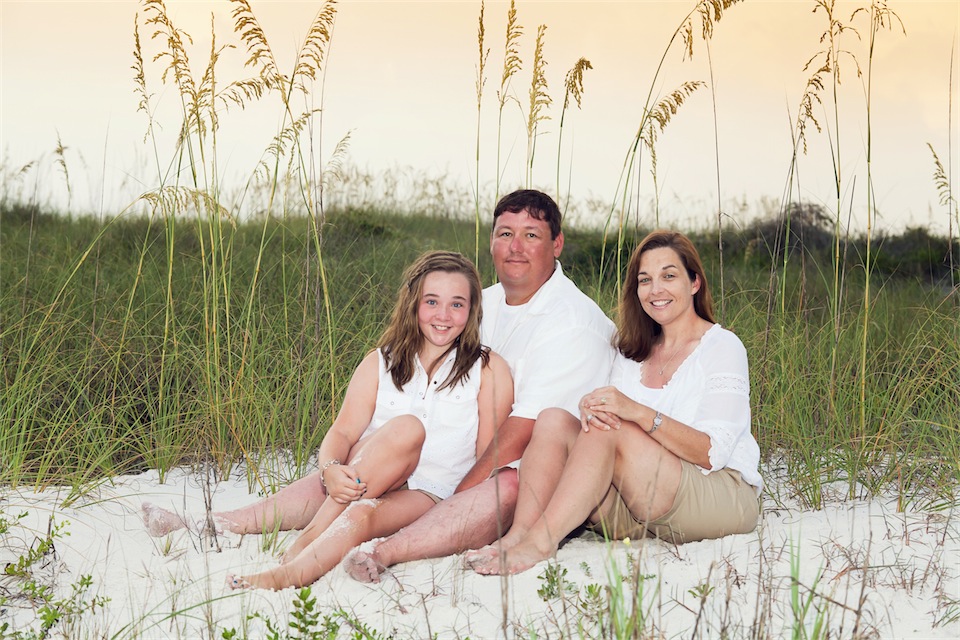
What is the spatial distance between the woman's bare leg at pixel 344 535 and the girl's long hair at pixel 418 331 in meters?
0.47

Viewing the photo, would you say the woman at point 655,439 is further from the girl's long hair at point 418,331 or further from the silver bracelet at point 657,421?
the girl's long hair at point 418,331

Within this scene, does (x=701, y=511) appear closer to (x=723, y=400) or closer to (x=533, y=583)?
(x=723, y=400)

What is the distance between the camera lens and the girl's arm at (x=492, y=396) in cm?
375

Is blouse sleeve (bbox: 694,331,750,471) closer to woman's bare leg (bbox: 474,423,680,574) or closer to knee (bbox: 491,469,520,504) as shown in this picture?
woman's bare leg (bbox: 474,423,680,574)

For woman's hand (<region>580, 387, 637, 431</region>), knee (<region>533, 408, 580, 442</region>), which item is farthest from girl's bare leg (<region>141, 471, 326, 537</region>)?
woman's hand (<region>580, 387, 637, 431</region>)

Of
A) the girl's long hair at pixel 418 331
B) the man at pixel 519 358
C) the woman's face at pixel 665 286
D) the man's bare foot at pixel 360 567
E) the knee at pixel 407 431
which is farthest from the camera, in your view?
the girl's long hair at pixel 418 331

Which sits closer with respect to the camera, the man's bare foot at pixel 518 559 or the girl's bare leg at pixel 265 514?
the man's bare foot at pixel 518 559

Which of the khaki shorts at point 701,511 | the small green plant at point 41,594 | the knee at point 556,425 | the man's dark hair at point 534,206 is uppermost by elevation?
the man's dark hair at point 534,206

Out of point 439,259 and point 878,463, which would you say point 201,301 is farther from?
point 878,463

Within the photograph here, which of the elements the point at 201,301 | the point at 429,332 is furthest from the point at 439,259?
the point at 201,301

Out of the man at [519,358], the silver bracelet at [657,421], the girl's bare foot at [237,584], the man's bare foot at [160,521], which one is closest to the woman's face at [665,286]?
the man at [519,358]

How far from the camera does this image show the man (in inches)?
140

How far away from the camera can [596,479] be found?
337cm

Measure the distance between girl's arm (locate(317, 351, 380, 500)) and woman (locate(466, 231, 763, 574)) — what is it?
68 centimetres
